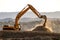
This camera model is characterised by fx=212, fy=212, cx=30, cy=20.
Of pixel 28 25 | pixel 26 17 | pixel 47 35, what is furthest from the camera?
pixel 26 17

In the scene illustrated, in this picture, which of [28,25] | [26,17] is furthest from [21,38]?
[26,17]

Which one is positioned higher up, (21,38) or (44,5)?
(44,5)

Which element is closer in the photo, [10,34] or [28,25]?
[10,34]

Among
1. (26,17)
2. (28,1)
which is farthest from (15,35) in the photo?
(28,1)

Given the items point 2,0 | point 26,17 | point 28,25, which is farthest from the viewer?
point 2,0

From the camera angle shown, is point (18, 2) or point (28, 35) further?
point (18, 2)

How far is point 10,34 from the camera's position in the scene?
0.74 m

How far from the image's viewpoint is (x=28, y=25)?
1.05 m

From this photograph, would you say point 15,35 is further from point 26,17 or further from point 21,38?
point 26,17

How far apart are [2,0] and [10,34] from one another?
2.10 feet

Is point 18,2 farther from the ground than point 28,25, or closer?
farther from the ground

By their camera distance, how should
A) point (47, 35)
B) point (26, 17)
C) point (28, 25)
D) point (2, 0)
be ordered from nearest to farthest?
point (47, 35) → point (28, 25) → point (26, 17) → point (2, 0)

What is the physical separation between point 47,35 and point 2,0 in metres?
0.68

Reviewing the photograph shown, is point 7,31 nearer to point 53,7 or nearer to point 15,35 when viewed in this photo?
point 15,35
